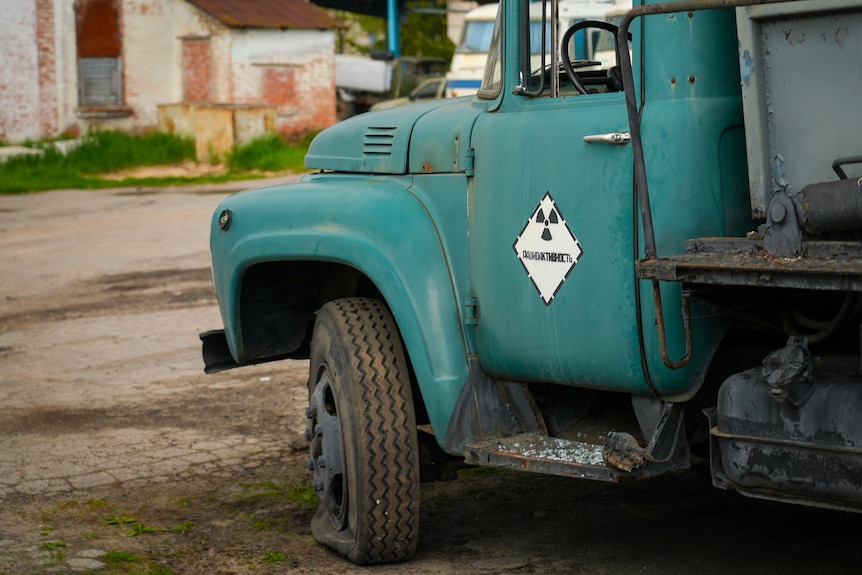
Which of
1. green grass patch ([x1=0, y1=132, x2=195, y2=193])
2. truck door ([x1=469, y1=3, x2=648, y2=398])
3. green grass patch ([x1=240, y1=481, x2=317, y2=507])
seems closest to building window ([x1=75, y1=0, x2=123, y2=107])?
green grass patch ([x1=0, y1=132, x2=195, y2=193])

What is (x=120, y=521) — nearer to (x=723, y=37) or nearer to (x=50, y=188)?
(x=723, y=37)

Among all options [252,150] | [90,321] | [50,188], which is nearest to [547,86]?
[90,321]

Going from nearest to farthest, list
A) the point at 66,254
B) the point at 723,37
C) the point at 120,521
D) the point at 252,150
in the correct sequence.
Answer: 1. the point at 723,37
2. the point at 120,521
3. the point at 66,254
4. the point at 252,150

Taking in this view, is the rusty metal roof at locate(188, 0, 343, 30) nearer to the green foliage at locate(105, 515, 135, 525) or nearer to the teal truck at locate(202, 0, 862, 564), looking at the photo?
the green foliage at locate(105, 515, 135, 525)

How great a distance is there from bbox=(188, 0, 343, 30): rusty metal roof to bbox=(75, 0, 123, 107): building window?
1.59m

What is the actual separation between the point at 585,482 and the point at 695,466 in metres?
0.43

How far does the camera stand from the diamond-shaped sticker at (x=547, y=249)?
3.66m

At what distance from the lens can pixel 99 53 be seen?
937 inches

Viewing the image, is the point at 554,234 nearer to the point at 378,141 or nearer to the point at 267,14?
the point at 378,141

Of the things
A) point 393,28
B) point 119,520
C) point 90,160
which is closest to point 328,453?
point 119,520

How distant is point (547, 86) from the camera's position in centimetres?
388

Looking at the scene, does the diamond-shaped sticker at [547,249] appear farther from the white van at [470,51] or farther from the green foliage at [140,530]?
the white van at [470,51]

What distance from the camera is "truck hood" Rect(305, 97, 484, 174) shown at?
409 cm

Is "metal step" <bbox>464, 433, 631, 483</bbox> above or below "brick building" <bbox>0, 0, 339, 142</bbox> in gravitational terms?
below
